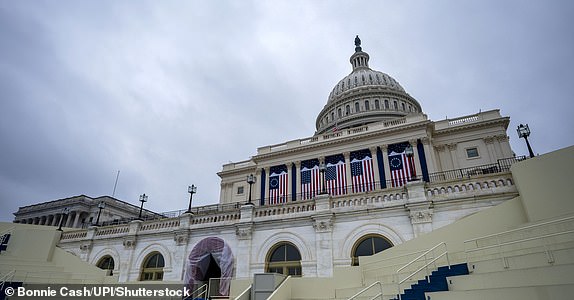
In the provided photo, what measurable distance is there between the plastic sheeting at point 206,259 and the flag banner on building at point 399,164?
68.9 ft

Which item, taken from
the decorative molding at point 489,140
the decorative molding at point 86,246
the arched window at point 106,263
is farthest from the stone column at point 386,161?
the decorative molding at point 86,246

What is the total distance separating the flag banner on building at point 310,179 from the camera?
35969 mm

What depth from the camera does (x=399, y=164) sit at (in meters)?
35.9

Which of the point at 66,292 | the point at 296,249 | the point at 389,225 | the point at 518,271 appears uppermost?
the point at 389,225

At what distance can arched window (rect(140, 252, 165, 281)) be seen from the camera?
73.8 feet

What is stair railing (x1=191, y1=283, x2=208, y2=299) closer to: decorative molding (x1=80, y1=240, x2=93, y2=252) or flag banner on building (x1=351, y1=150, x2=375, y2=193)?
decorative molding (x1=80, y1=240, x2=93, y2=252)

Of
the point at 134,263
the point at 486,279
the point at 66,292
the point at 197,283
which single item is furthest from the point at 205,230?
the point at 486,279

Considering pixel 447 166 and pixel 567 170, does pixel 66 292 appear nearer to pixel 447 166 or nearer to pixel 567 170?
pixel 567 170

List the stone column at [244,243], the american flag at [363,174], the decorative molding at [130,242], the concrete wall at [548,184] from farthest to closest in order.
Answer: the american flag at [363,174], the decorative molding at [130,242], the stone column at [244,243], the concrete wall at [548,184]

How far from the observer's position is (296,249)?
1920 cm

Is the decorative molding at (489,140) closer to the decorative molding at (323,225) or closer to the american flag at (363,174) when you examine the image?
the american flag at (363,174)

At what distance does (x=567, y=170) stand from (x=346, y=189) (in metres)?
23.6

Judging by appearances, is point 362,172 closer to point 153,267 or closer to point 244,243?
point 244,243

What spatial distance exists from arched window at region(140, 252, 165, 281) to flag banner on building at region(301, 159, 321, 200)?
56.4ft
